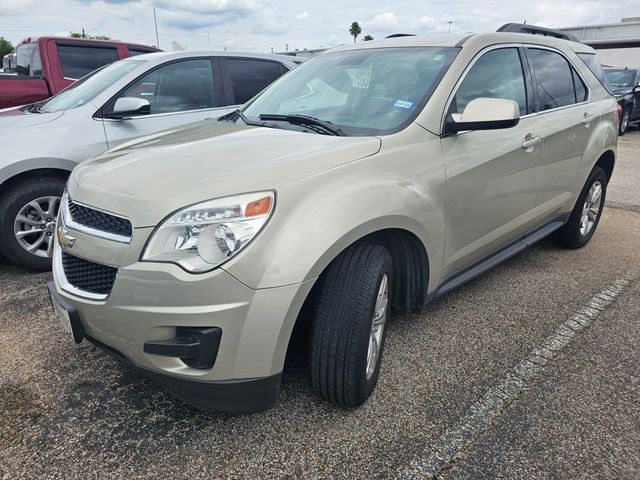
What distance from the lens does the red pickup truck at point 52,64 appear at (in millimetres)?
5730

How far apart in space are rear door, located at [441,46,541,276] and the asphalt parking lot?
1.77 ft

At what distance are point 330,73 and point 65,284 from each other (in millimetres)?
1946

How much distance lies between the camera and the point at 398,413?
2.21 m

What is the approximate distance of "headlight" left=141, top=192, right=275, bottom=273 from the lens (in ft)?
5.67

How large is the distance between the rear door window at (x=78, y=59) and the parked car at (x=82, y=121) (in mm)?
1787

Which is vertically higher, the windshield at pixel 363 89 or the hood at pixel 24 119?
the windshield at pixel 363 89

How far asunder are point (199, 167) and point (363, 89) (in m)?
1.18

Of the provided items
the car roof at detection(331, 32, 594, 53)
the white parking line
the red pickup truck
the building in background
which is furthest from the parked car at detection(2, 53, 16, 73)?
the building in background

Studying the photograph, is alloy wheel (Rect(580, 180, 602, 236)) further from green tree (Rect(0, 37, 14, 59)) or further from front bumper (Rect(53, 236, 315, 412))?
green tree (Rect(0, 37, 14, 59))

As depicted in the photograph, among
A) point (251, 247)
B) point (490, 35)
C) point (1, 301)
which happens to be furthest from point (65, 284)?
point (490, 35)

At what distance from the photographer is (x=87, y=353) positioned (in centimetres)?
267

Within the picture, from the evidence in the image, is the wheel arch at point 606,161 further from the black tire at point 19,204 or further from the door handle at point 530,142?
the black tire at point 19,204

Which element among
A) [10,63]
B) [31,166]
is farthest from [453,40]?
[10,63]

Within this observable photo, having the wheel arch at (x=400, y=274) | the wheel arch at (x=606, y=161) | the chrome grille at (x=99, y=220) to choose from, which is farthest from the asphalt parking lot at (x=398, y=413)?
the wheel arch at (x=606, y=161)
